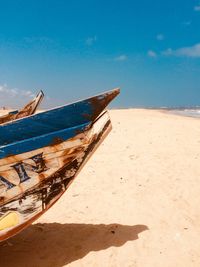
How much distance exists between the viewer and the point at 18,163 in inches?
156

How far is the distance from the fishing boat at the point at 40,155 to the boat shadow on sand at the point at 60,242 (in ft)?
2.11

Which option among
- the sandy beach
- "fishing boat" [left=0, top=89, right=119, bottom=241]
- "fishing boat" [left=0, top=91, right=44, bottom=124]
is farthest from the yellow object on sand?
"fishing boat" [left=0, top=91, right=44, bottom=124]

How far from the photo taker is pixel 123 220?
17.8 feet

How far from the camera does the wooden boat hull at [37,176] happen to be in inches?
156

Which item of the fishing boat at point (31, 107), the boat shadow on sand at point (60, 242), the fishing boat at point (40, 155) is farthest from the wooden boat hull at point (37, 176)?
the fishing boat at point (31, 107)

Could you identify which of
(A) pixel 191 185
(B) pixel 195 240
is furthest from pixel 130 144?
(B) pixel 195 240

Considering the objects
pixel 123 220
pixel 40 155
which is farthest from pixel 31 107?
pixel 123 220

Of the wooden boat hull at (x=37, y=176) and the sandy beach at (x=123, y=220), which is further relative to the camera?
the sandy beach at (x=123, y=220)

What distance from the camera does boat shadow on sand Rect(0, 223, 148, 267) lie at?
444 centimetres

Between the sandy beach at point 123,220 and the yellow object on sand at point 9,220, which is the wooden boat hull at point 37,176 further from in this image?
the sandy beach at point 123,220

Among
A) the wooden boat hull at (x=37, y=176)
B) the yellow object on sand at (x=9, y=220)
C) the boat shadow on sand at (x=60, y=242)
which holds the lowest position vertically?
the boat shadow on sand at (x=60, y=242)

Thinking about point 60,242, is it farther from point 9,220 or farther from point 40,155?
point 40,155

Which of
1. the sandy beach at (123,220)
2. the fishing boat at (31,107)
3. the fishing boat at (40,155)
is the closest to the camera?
the fishing boat at (40,155)

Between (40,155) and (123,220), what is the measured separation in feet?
6.72
